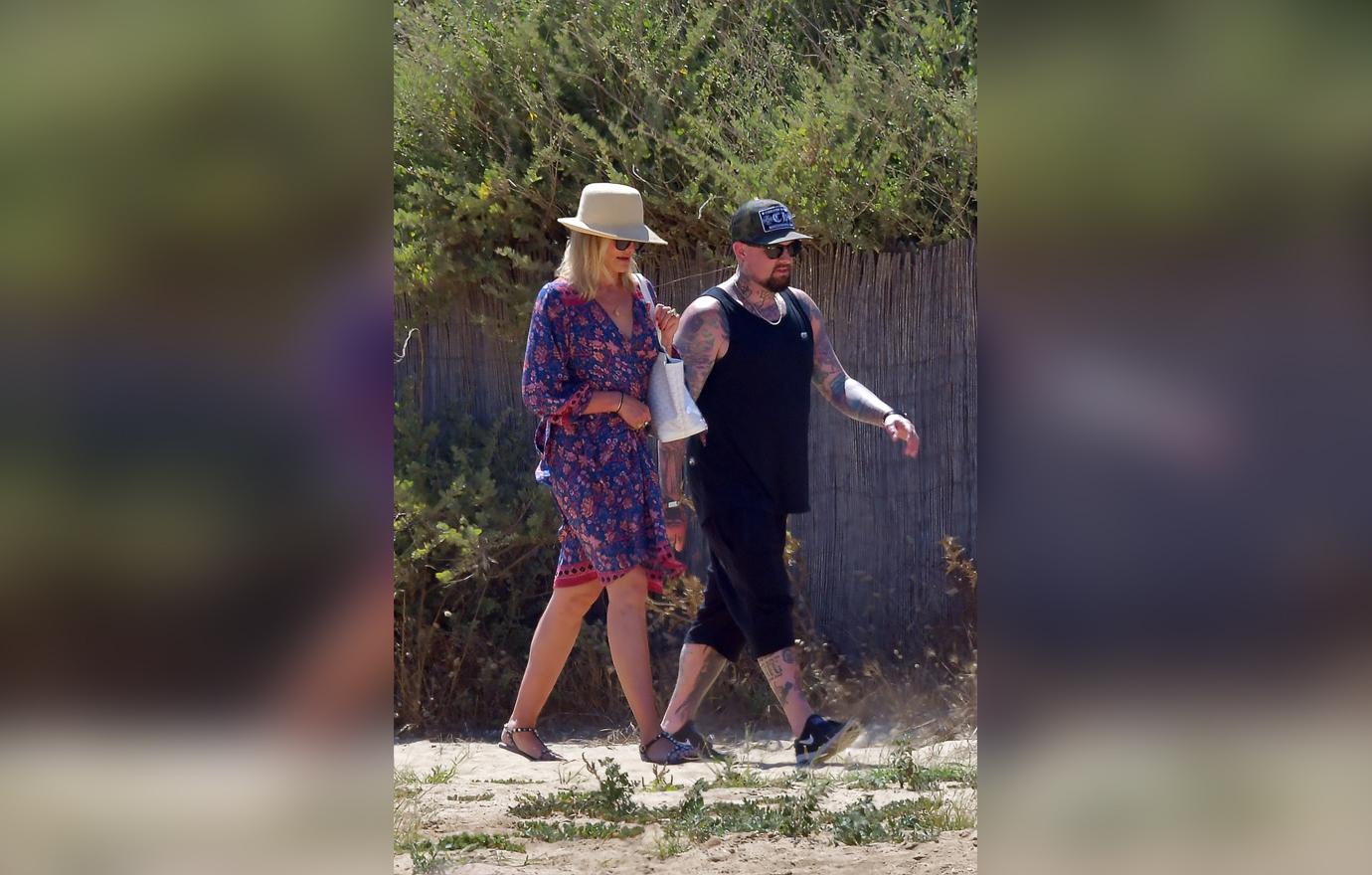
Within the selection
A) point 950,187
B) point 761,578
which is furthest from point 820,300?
point 761,578

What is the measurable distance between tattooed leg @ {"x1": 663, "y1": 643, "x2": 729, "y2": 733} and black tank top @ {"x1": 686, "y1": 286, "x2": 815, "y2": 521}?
0.55 metres

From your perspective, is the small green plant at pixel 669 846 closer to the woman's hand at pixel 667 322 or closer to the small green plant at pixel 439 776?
the small green plant at pixel 439 776

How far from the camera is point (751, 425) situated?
5.63 metres

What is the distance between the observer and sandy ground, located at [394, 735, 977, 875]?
4.10 m

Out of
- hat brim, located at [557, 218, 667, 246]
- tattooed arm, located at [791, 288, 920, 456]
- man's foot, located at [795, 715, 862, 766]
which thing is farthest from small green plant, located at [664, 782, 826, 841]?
hat brim, located at [557, 218, 667, 246]

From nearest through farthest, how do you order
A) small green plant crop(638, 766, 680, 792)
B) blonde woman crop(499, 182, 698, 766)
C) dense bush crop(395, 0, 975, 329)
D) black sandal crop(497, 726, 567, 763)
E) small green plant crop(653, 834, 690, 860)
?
1. small green plant crop(653, 834, 690, 860)
2. small green plant crop(638, 766, 680, 792)
3. blonde woman crop(499, 182, 698, 766)
4. black sandal crop(497, 726, 567, 763)
5. dense bush crop(395, 0, 975, 329)

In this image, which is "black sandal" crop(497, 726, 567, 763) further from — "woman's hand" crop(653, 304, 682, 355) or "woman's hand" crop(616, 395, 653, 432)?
"woman's hand" crop(653, 304, 682, 355)

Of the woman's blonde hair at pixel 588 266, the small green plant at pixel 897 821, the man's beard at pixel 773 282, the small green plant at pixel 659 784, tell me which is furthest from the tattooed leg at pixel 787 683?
the woman's blonde hair at pixel 588 266

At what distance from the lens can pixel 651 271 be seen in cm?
796

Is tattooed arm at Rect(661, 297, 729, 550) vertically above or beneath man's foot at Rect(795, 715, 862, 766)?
above
